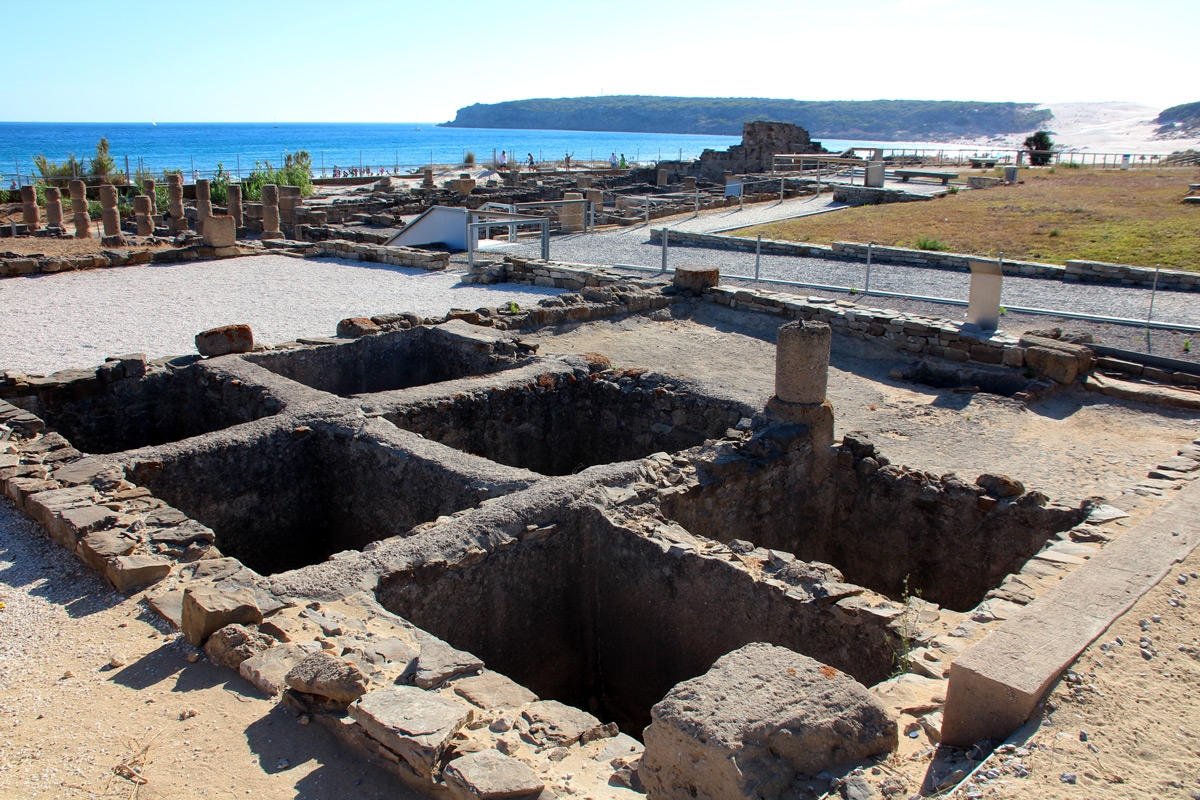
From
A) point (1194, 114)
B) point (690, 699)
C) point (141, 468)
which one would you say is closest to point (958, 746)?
point (690, 699)

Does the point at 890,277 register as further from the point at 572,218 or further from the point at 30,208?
the point at 30,208

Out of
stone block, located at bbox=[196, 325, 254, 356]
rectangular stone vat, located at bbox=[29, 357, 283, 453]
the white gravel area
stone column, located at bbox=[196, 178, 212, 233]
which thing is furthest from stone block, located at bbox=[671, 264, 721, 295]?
stone column, located at bbox=[196, 178, 212, 233]

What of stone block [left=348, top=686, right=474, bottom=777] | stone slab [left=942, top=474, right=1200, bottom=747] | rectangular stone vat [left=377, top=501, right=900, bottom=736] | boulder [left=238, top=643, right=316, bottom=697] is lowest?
rectangular stone vat [left=377, top=501, right=900, bottom=736]

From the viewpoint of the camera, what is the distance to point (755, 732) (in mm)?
3824

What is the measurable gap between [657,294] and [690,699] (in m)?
12.0

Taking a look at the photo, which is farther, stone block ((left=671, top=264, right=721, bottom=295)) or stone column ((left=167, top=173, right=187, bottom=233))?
Result: stone column ((left=167, top=173, right=187, bottom=233))

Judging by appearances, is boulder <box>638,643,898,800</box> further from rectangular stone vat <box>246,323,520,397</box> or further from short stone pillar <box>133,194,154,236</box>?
short stone pillar <box>133,194,154,236</box>

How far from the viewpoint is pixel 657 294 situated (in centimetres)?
1559

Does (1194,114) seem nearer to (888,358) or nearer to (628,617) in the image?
(888,358)

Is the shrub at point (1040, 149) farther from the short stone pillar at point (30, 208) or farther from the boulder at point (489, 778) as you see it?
the boulder at point (489, 778)

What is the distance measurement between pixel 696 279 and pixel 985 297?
4.86 meters

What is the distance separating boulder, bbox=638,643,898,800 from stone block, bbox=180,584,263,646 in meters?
2.49

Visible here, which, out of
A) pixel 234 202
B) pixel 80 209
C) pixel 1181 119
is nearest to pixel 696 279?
pixel 234 202

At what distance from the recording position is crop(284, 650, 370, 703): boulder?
435cm
